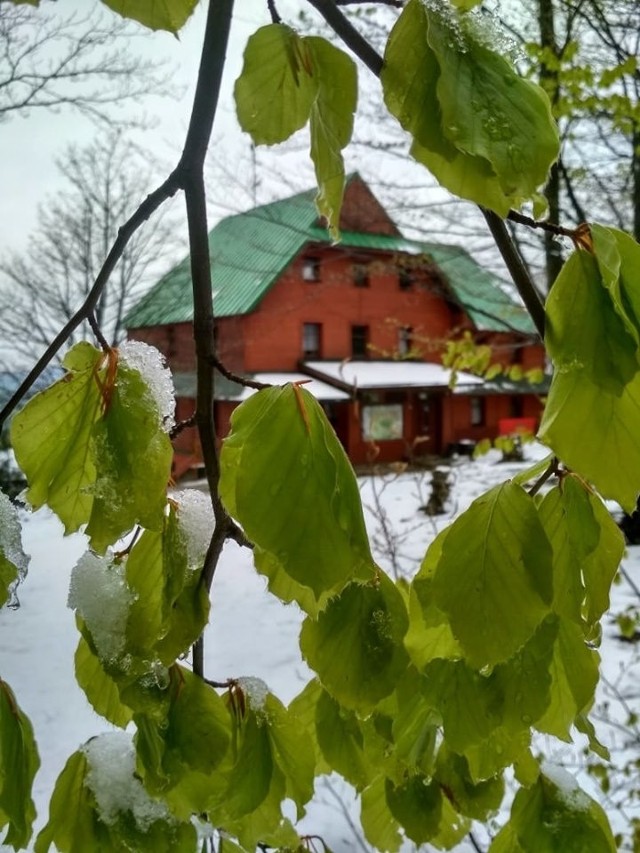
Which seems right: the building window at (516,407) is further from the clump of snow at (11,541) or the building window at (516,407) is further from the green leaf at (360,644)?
the clump of snow at (11,541)

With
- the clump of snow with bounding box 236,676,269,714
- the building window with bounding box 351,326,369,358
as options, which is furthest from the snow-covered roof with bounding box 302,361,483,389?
the clump of snow with bounding box 236,676,269,714

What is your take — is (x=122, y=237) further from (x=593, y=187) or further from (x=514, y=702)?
(x=593, y=187)

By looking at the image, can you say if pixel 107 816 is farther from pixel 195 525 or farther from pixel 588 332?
pixel 588 332

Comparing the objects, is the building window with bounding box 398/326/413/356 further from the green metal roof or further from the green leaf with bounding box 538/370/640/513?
the green leaf with bounding box 538/370/640/513

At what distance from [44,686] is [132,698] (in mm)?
2577

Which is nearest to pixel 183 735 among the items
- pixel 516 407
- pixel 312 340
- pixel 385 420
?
pixel 312 340

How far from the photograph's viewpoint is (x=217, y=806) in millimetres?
388

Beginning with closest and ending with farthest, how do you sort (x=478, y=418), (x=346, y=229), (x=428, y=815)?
(x=428, y=815)
(x=346, y=229)
(x=478, y=418)

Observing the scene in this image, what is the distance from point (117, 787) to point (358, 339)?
756cm

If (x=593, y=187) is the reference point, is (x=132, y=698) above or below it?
below

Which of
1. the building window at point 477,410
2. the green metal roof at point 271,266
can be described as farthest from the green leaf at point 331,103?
the building window at point 477,410

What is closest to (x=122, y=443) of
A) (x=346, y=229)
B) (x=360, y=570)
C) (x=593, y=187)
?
(x=360, y=570)

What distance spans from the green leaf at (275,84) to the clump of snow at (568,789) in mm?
442

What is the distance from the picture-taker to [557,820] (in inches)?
17.2
